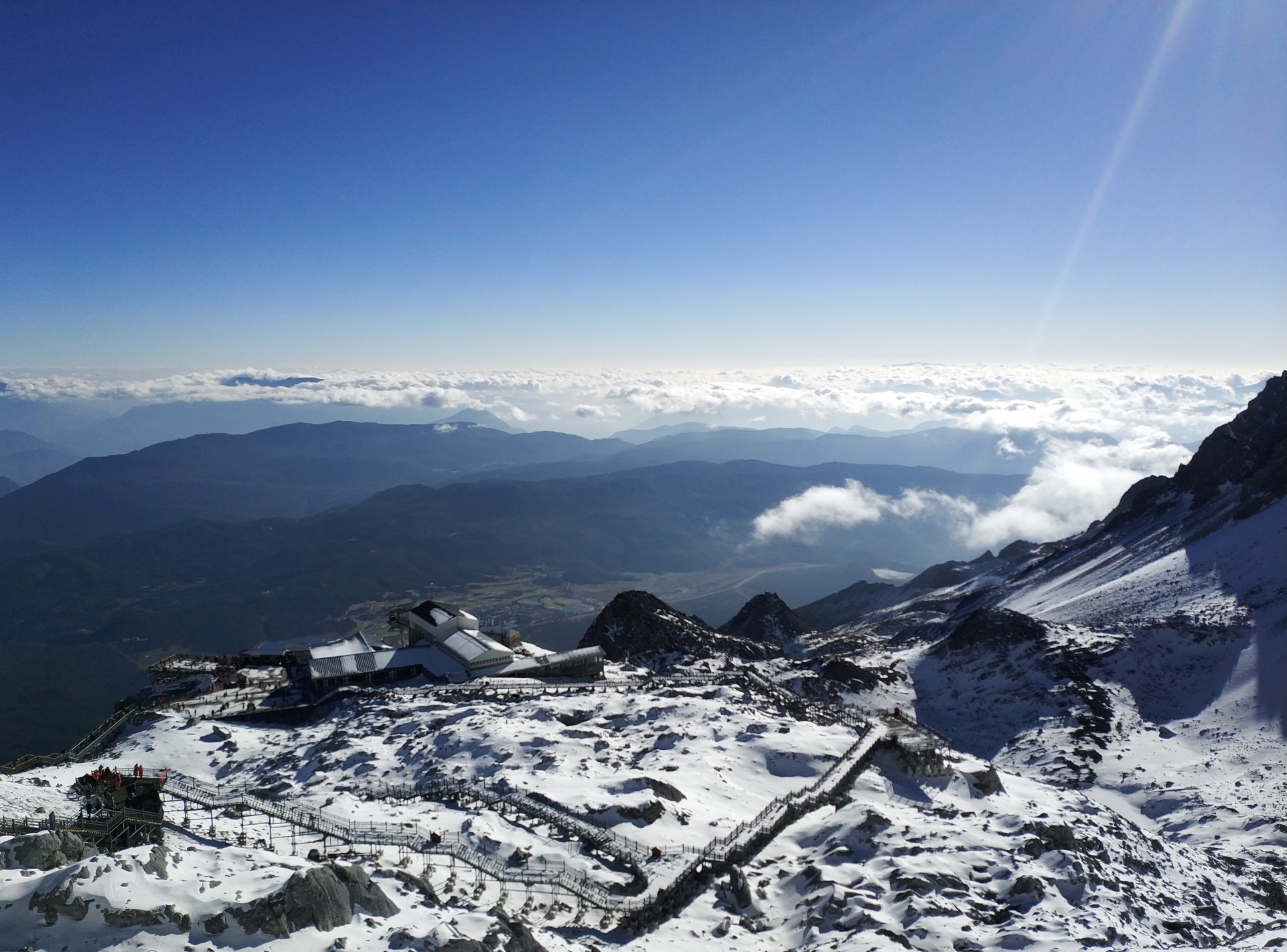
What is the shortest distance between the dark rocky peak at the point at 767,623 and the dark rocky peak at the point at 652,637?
32.3 metres

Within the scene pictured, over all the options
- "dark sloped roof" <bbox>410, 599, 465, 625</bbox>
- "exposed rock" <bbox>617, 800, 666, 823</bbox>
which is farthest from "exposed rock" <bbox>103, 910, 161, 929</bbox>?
"dark sloped roof" <bbox>410, 599, 465, 625</bbox>

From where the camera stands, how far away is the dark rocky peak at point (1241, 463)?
372ft

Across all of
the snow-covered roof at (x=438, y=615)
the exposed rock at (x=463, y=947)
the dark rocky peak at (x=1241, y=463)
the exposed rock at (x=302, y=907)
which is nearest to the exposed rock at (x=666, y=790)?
the exposed rock at (x=463, y=947)

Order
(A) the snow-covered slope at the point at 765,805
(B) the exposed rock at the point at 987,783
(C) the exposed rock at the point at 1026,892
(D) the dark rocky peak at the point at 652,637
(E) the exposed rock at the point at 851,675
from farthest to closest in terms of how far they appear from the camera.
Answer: (D) the dark rocky peak at the point at 652,637 → (E) the exposed rock at the point at 851,675 → (B) the exposed rock at the point at 987,783 → (C) the exposed rock at the point at 1026,892 → (A) the snow-covered slope at the point at 765,805

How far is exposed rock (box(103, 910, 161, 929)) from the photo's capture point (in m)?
20.4

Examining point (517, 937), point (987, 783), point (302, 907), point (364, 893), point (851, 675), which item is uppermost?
point (302, 907)

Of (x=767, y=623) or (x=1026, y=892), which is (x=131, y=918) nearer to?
(x=1026, y=892)

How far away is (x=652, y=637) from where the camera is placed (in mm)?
91250

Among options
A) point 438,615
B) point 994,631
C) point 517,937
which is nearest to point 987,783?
point 517,937

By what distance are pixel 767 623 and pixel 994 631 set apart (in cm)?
4868

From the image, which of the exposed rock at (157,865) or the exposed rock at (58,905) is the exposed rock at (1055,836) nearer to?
the exposed rock at (157,865)

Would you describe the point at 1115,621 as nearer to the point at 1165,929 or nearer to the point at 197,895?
the point at 1165,929

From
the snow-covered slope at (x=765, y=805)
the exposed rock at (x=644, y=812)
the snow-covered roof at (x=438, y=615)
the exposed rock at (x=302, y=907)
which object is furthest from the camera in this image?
the snow-covered roof at (x=438, y=615)

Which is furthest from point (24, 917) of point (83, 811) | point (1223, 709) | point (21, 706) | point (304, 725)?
point (21, 706)
